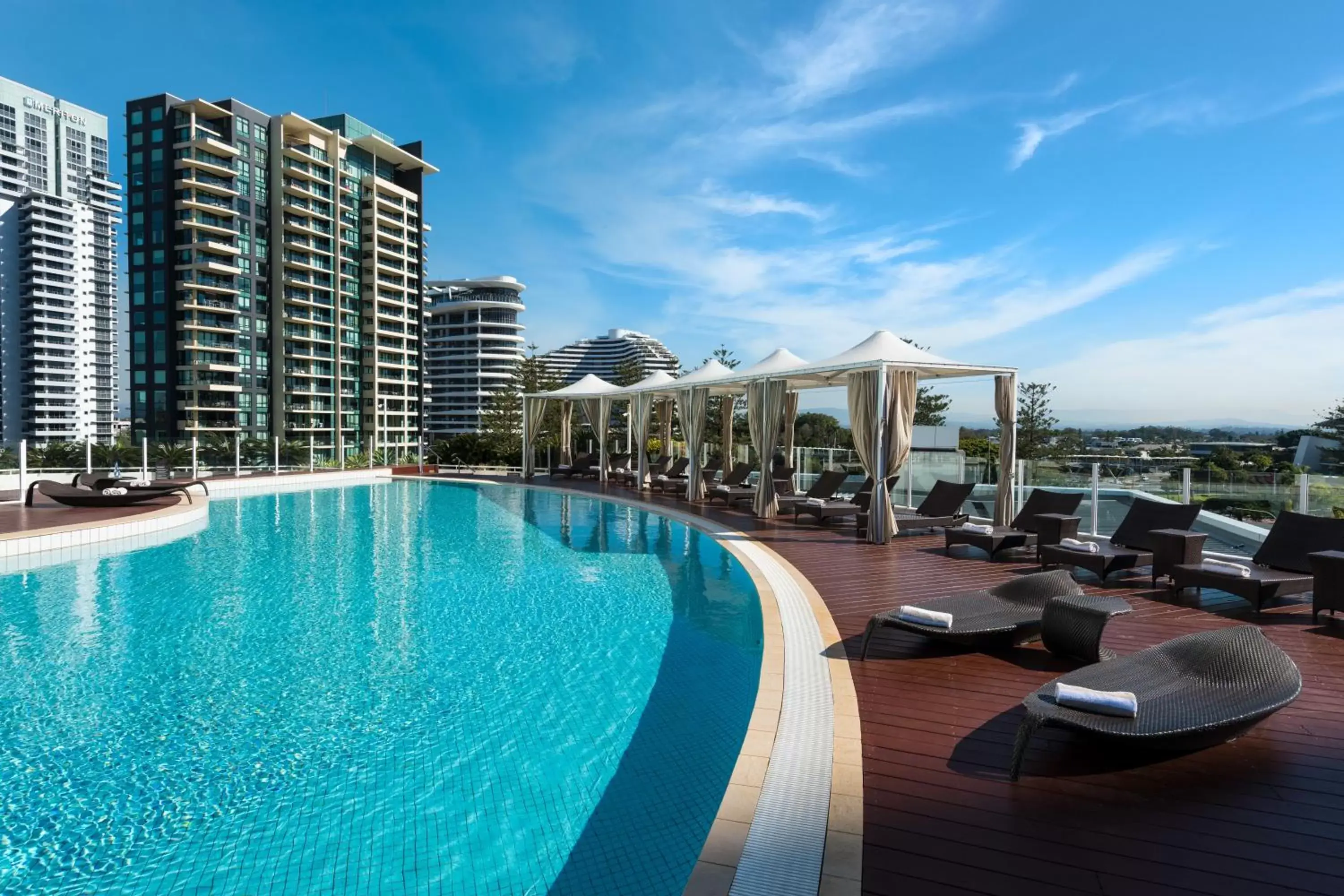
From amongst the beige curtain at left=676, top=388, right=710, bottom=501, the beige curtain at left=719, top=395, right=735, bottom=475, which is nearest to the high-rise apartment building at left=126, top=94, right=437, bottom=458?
the beige curtain at left=719, top=395, right=735, bottom=475

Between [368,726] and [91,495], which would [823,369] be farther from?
[91,495]

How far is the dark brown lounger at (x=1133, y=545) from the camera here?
632cm

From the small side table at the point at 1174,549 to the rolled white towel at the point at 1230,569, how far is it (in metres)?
0.12

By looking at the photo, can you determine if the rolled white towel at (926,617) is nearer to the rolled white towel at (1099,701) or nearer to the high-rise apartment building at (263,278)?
the rolled white towel at (1099,701)

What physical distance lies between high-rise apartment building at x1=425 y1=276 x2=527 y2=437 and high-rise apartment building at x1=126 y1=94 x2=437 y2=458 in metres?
17.0

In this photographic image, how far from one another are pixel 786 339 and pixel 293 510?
11306 millimetres

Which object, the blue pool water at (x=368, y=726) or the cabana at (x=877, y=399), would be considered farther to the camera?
the cabana at (x=877, y=399)

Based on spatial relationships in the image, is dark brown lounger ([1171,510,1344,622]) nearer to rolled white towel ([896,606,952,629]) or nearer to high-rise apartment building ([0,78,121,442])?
rolled white towel ([896,606,952,629])

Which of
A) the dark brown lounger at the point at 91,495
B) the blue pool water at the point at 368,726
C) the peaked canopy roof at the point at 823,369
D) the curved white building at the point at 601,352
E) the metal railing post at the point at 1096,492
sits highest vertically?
the curved white building at the point at 601,352

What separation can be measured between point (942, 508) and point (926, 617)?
242 inches

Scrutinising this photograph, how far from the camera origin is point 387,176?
204 feet

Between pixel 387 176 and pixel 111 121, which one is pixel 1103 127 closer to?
pixel 387 176

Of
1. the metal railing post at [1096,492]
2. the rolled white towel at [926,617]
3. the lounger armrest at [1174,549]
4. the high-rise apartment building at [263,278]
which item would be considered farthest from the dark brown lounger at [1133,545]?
the high-rise apartment building at [263,278]

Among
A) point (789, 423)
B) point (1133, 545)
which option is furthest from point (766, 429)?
point (1133, 545)
